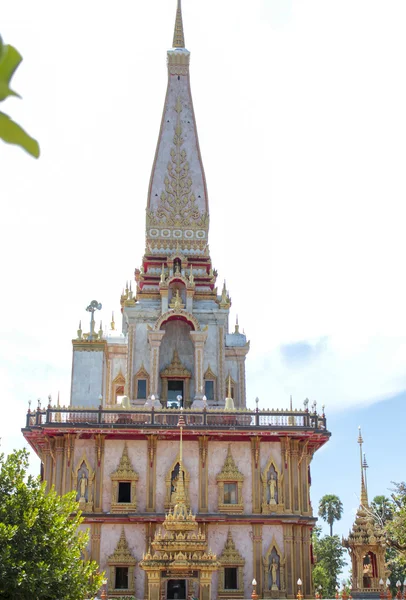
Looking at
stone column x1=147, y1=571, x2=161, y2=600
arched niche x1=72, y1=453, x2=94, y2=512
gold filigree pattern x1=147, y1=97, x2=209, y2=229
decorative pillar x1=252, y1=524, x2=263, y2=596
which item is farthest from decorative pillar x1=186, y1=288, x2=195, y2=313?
stone column x1=147, y1=571, x2=161, y2=600

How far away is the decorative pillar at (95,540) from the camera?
36062 mm

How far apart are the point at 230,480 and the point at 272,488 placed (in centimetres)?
194

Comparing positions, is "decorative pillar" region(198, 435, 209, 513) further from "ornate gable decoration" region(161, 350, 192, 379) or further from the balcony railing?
"ornate gable decoration" region(161, 350, 192, 379)

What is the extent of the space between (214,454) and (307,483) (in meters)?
4.71

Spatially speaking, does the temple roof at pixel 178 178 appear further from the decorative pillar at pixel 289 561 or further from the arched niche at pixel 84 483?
the decorative pillar at pixel 289 561

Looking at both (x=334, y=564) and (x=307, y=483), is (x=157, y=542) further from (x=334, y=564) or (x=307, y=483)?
(x=334, y=564)

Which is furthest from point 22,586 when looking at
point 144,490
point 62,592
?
point 144,490

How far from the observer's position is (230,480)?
3744 cm

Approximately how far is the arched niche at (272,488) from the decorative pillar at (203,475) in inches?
100

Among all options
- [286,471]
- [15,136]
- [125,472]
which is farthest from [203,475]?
[15,136]

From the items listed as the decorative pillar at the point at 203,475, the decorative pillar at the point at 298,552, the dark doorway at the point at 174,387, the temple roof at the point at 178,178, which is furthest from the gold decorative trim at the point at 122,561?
the temple roof at the point at 178,178

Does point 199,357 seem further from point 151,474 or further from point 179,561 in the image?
point 179,561

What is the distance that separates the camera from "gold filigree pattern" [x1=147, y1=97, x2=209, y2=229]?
162 ft

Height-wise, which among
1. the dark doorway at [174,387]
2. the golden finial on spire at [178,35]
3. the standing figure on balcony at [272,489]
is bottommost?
the standing figure on balcony at [272,489]
